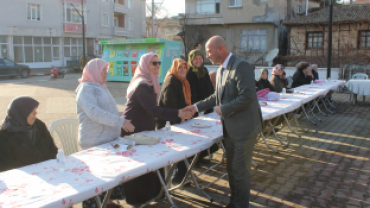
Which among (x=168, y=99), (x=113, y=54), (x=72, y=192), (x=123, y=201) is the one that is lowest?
(x=123, y=201)

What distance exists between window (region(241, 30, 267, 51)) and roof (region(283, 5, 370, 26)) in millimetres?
2173

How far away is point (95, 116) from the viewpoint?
10.6 feet

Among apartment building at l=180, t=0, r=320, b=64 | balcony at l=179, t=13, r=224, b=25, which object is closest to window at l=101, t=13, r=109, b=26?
balcony at l=179, t=13, r=224, b=25

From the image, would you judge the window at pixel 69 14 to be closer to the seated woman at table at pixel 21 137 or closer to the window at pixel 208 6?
the window at pixel 208 6

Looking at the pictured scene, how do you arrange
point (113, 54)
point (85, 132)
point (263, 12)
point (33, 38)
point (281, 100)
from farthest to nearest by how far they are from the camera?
point (33, 38) < point (263, 12) < point (113, 54) < point (281, 100) < point (85, 132)

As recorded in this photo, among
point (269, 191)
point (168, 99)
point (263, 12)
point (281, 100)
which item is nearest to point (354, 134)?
point (281, 100)

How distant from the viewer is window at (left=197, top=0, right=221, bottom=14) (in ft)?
93.3

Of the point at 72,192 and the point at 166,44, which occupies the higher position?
the point at 166,44

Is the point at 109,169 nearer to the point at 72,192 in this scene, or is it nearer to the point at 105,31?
the point at 72,192

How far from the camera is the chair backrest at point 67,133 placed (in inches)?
149

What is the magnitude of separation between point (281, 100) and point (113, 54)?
48.5ft

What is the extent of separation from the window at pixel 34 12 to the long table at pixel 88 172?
31192 millimetres

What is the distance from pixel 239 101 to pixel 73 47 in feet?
112

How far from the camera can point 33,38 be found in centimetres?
3027
